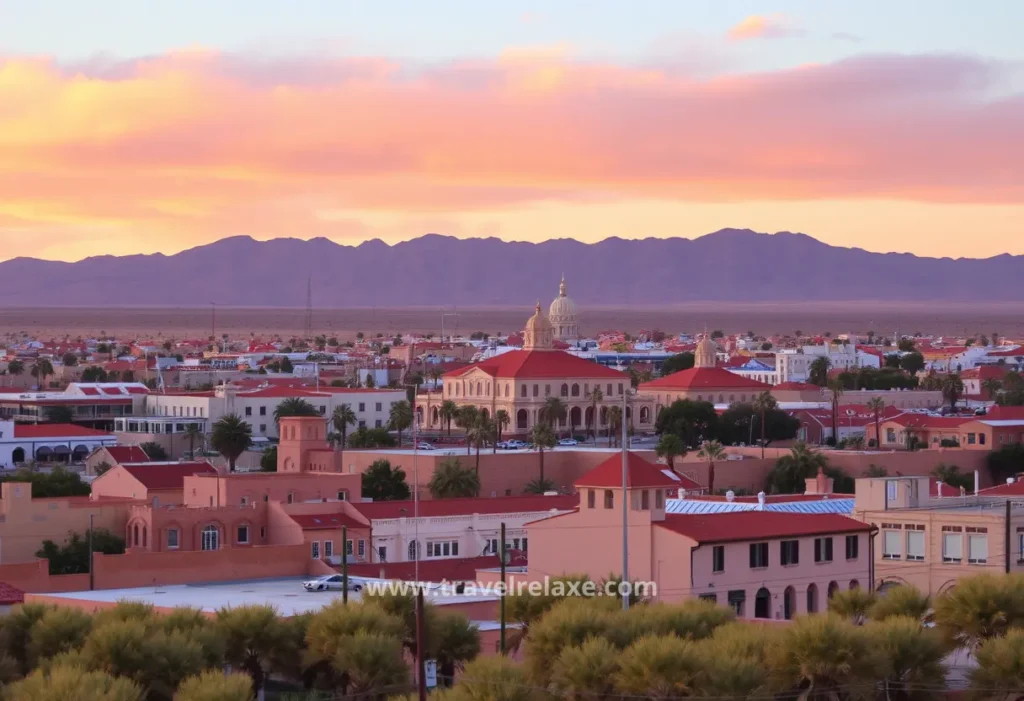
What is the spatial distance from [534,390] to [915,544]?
91840mm

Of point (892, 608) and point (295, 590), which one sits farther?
point (295, 590)

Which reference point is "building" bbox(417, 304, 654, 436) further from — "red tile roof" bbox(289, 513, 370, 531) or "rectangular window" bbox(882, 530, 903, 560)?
"rectangular window" bbox(882, 530, 903, 560)

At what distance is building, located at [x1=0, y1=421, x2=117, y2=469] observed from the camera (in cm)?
10969

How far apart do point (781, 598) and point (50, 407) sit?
98.5 meters

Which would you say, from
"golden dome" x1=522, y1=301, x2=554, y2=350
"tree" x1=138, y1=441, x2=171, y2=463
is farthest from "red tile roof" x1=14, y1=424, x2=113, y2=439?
"golden dome" x1=522, y1=301, x2=554, y2=350

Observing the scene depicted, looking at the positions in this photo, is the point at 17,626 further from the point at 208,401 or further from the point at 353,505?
the point at 208,401

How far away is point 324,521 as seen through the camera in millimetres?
61688

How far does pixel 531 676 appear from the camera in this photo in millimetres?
31719

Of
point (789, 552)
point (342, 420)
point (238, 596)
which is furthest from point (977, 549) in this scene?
point (342, 420)

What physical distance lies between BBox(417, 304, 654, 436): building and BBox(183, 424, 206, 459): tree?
68.7 feet

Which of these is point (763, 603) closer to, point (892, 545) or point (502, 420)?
point (892, 545)

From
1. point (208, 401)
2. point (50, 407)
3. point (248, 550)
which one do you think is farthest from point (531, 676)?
point (50, 407)

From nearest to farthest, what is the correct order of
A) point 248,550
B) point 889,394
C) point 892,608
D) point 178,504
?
point 892,608, point 248,550, point 178,504, point 889,394

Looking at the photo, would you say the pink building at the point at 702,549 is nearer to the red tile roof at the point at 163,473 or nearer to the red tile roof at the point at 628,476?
the red tile roof at the point at 628,476
